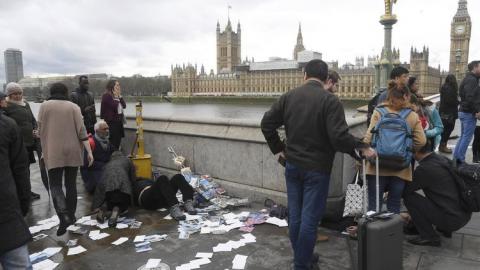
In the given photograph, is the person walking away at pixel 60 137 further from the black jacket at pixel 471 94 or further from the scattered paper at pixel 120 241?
the black jacket at pixel 471 94

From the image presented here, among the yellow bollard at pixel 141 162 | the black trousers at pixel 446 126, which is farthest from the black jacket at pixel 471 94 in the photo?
the yellow bollard at pixel 141 162

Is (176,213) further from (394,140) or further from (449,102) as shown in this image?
(449,102)

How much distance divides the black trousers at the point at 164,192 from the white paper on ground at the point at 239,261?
1.64 metres

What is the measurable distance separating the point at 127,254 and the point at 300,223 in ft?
6.06

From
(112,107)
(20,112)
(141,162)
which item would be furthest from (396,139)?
(20,112)

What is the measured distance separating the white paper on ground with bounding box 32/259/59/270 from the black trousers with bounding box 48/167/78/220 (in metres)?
0.85

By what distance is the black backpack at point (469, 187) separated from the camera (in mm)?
3838

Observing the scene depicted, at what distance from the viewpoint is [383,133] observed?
3.84 meters

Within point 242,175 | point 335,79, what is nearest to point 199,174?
point 242,175

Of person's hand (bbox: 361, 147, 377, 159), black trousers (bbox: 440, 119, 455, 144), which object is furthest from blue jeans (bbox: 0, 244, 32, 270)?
black trousers (bbox: 440, 119, 455, 144)

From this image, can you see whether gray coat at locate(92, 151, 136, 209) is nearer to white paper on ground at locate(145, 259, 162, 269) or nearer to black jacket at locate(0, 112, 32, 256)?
white paper on ground at locate(145, 259, 162, 269)

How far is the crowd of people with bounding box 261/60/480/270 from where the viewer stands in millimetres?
3125

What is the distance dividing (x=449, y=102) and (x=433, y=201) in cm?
482

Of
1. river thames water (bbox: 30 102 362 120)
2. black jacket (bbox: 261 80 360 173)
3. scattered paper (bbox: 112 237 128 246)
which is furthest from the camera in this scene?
river thames water (bbox: 30 102 362 120)
